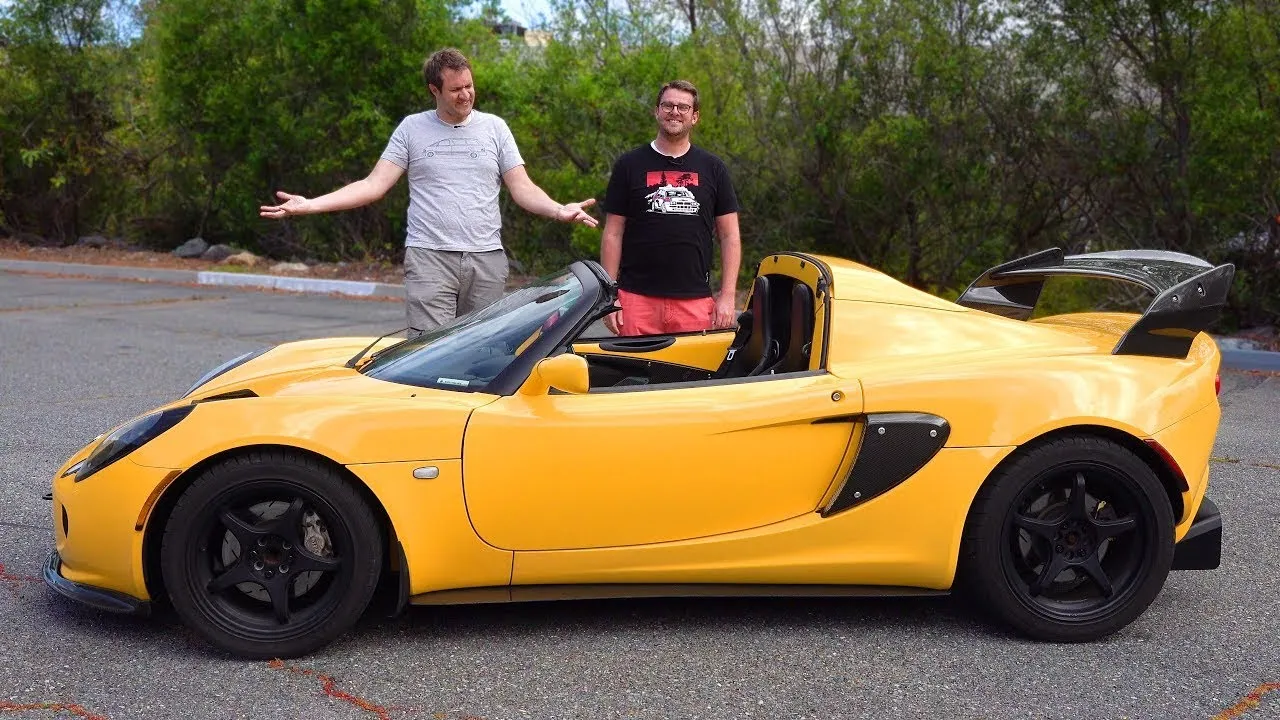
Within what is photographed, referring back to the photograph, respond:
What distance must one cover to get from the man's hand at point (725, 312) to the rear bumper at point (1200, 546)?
7.58 feet

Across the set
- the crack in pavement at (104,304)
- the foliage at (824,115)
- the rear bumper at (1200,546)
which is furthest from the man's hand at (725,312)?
the crack in pavement at (104,304)

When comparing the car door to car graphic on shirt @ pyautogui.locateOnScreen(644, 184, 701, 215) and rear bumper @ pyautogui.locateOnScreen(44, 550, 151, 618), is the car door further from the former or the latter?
car graphic on shirt @ pyautogui.locateOnScreen(644, 184, 701, 215)

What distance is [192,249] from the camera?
19.2m

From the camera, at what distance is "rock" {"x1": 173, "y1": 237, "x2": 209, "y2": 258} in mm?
19094

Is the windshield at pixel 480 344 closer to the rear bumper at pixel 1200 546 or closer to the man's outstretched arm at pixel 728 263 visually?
the man's outstretched arm at pixel 728 263

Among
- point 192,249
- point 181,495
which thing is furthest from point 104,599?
point 192,249

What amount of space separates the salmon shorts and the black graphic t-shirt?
41mm

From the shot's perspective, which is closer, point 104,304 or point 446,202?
point 446,202

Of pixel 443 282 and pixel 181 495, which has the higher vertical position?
pixel 443 282

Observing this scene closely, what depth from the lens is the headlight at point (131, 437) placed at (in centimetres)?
355

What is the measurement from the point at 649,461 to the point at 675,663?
0.59 m

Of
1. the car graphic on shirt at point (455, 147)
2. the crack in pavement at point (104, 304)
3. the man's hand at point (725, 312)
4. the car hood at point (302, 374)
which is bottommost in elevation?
the crack in pavement at point (104, 304)

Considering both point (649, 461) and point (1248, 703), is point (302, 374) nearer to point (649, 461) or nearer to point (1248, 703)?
point (649, 461)

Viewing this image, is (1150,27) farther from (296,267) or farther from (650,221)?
(296,267)
